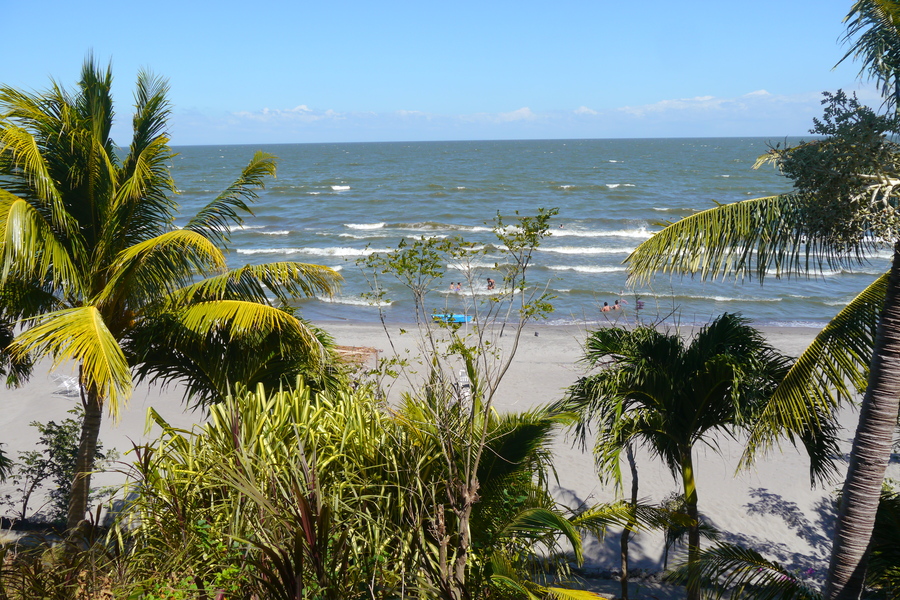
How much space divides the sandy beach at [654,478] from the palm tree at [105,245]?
47.6 inches

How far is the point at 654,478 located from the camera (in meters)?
11.5

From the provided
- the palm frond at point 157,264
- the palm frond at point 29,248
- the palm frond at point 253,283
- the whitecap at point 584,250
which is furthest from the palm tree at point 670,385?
the whitecap at point 584,250

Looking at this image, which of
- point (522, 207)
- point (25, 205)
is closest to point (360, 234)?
point (522, 207)

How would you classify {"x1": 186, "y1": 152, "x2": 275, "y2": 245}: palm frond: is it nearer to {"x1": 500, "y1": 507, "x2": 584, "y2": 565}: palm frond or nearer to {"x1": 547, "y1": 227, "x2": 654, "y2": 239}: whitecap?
{"x1": 500, "y1": 507, "x2": 584, "y2": 565}: palm frond

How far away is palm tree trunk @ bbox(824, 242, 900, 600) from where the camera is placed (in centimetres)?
408

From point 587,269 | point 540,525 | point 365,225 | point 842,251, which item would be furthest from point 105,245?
point 365,225

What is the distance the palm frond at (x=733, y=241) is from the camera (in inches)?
194

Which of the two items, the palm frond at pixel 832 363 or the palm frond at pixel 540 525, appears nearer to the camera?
the palm frond at pixel 540 525

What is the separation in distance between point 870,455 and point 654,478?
7.50 metres

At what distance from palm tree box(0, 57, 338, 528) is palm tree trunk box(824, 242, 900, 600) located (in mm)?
4331

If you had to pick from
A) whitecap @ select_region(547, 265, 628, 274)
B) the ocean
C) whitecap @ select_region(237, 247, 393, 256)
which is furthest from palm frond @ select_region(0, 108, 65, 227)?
whitecap @ select_region(237, 247, 393, 256)

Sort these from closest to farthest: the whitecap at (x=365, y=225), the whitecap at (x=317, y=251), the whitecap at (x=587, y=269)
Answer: the whitecap at (x=587, y=269) < the whitecap at (x=317, y=251) < the whitecap at (x=365, y=225)

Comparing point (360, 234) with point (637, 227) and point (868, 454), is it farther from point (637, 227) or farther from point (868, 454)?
point (868, 454)

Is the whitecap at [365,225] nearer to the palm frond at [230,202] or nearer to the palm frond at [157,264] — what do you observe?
the palm frond at [230,202]
